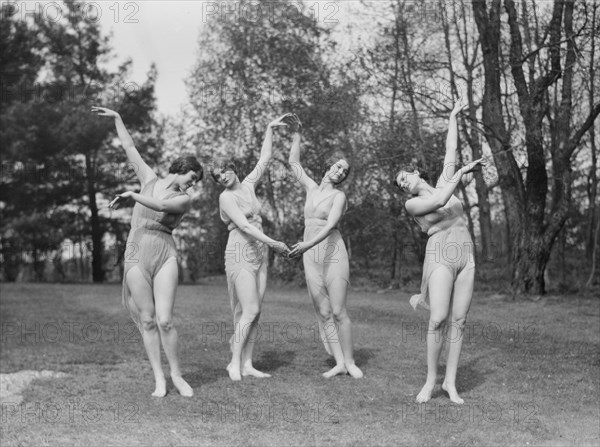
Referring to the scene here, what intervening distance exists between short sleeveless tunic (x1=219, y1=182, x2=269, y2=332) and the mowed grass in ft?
4.19

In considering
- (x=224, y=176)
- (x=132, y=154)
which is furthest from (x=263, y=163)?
(x=132, y=154)

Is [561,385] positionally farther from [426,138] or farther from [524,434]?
[426,138]

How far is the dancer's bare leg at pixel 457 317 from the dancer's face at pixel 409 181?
3.41 feet

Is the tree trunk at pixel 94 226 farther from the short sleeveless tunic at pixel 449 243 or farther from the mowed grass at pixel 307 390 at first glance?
the short sleeveless tunic at pixel 449 243

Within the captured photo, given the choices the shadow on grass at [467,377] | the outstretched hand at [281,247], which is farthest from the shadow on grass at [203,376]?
the shadow on grass at [467,377]

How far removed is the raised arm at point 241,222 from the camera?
26.7 feet

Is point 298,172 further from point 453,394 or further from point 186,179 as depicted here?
point 453,394

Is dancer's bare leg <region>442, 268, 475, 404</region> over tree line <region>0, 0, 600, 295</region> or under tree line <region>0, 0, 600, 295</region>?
under

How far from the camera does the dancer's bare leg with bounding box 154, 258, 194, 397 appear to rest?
299 inches

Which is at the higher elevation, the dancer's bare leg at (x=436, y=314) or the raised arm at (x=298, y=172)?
the raised arm at (x=298, y=172)

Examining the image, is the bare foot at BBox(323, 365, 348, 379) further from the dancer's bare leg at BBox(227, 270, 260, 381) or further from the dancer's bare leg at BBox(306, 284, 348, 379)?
the dancer's bare leg at BBox(227, 270, 260, 381)

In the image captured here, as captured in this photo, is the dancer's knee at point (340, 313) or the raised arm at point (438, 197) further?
the dancer's knee at point (340, 313)

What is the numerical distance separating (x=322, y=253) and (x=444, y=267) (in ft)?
5.34

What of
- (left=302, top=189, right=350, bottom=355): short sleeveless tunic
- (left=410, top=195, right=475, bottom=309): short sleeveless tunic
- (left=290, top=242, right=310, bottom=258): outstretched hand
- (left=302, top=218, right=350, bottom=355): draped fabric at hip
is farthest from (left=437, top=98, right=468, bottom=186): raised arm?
(left=290, top=242, right=310, bottom=258): outstretched hand
